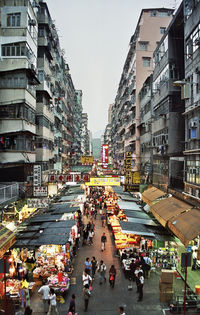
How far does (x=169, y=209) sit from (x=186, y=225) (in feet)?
14.2

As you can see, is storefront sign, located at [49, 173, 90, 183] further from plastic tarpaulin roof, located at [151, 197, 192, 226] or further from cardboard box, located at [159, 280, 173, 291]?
cardboard box, located at [159, 280, 173, 291]

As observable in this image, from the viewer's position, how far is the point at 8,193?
683 inches

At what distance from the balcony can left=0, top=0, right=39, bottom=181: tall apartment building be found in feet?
7.81

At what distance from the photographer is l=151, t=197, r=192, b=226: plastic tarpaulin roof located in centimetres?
1640

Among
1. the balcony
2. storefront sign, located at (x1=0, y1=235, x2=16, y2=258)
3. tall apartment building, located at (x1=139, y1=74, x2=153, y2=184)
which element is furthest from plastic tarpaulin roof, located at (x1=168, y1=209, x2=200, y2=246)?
tall apartment building, located at (x1=139, y1=74, x2=153, y2=184)

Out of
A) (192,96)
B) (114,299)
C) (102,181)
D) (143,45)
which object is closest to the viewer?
(114,299)

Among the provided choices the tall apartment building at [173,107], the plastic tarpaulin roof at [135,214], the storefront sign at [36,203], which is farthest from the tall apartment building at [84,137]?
the storefront sign at [36,203]

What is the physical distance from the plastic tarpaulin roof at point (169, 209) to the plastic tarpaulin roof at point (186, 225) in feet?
2.27

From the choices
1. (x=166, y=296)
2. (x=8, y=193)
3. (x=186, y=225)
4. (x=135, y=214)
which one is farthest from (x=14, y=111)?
(x=166, y=296)

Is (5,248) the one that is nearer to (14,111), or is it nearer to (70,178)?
(14,111)

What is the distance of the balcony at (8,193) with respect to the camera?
16.1m

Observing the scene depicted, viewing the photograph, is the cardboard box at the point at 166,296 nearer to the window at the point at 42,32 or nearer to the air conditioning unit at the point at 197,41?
the air conditioning unit at the point at 197,41

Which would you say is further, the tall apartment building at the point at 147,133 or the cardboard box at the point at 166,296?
the tall apartment building at the point at 147,133

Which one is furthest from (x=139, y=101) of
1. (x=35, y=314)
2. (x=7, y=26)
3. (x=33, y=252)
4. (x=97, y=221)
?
(x=35, y=314)
